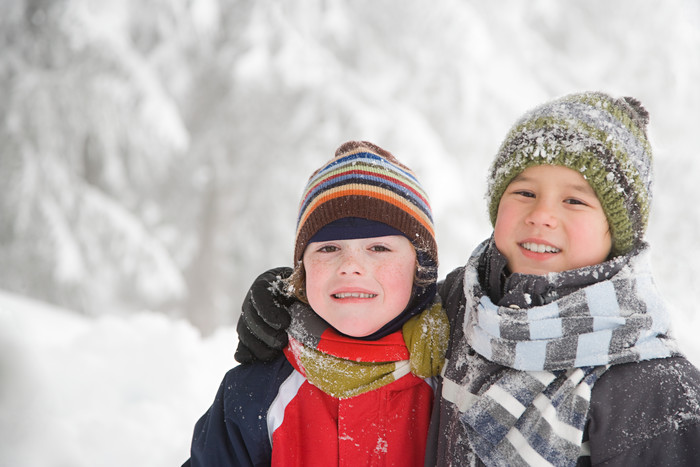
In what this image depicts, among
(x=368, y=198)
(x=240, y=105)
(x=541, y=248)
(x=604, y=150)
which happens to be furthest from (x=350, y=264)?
(x=240, y=105)

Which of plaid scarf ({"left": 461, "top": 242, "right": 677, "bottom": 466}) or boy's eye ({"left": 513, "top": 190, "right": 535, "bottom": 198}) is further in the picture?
boy's eye ({"left": 513, "top": 190, "right": 535, "bottom": 198})

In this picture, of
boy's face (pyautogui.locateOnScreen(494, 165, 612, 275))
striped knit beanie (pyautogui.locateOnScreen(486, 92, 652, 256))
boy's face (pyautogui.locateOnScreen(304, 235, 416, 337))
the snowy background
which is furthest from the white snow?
the snowy background

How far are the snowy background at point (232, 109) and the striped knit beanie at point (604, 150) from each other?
4828 millimetres

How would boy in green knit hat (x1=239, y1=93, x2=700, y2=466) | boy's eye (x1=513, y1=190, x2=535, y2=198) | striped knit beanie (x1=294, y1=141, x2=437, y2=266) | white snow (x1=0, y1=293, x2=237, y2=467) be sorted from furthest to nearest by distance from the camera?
1. white snow (x1=0, y1=293, x2=237, y2=467)
2. striped knit beanie (x1=294, y1=141, x2=437, y2=266)
3. boy's eye (x1=513, y1=190, x2=535, y2=198)
4. boy in green knit hat (x1=239, y1=93, x2=700, y2=466)

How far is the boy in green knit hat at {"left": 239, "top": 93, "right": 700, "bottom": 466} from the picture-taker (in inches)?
48.8

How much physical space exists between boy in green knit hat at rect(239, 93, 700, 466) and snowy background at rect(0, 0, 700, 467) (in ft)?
16.0

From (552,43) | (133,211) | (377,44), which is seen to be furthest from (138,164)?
(552,43)

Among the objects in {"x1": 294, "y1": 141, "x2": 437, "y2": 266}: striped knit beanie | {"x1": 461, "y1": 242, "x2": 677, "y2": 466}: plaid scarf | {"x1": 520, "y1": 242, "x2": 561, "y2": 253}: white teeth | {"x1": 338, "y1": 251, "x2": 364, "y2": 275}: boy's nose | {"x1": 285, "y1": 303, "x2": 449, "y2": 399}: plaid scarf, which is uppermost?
{"x1": 294, "y1": 141, "x2": 437, "y2": 266}: striped knit beanie

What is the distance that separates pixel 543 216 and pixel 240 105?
660 cm

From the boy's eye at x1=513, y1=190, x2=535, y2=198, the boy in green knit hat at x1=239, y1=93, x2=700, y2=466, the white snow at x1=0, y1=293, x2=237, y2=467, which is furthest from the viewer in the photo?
the white snow at x1=0, y1=293, x2=237, y2=467

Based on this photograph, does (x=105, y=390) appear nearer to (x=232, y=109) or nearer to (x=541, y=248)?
(x=541, y=248)

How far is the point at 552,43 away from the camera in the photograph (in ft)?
23.9

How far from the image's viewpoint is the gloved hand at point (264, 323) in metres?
1.76

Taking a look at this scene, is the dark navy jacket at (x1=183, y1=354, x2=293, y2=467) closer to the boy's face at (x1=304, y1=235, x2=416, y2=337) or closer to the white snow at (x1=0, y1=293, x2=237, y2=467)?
the boy's face at (x1=304, y1=235, x2=416, y2=337)
